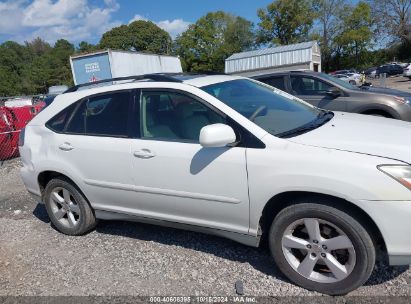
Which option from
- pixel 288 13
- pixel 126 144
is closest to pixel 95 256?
pixel 126 144

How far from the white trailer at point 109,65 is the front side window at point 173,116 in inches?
556

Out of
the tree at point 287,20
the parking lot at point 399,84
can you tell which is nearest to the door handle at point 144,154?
the parking lot at point 399,84

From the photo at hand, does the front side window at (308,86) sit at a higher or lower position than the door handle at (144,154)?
higher

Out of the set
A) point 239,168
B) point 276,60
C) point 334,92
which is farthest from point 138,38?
point 239,168

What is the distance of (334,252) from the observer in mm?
2945

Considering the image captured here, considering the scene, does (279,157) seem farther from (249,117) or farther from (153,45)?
(153,45)

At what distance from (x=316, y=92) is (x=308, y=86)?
0.23 metres

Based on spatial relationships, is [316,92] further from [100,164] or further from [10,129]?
[10,129]

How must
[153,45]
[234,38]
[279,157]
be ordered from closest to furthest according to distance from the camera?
1. [279,157]
2. [234,38]
3. [153,45]

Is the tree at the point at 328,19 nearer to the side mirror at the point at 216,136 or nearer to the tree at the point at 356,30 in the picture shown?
the tree at the point at 356,30

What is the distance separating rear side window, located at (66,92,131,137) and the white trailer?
13501mm

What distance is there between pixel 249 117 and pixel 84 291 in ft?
6.70

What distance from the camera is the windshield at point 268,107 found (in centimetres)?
328

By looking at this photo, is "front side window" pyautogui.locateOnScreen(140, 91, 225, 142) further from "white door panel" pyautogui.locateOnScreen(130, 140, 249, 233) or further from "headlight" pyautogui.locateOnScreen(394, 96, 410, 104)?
"headlight" pyautogui.locateOnScreen(394, 96, 410, 104)
